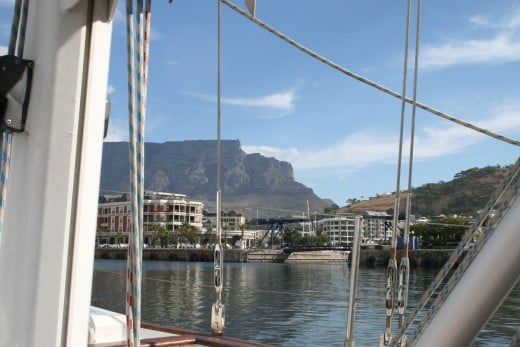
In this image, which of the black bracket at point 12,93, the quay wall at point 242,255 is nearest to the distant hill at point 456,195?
the quay wall at point 242,255

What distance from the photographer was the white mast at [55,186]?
153 centimetres

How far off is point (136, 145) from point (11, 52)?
A: 1.59 feet

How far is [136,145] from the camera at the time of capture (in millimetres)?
1600

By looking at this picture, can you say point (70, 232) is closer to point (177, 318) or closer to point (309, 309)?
point (177, 318)

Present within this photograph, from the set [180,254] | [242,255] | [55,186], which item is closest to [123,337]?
[55,186]

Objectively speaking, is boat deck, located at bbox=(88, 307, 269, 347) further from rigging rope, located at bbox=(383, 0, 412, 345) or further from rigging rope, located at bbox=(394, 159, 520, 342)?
rigging rope, located at bbox=(394, 159, 520, 342)

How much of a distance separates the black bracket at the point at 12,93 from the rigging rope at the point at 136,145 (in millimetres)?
308

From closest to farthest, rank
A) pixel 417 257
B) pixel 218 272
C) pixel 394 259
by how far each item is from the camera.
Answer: pixel 394 259, pixel 218 272, pixel 417 257

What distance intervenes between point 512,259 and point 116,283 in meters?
28.1

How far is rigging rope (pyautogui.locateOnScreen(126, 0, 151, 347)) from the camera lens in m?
1.59

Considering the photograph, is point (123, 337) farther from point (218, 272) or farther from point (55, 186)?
point (55, 186)

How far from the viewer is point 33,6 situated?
160cm

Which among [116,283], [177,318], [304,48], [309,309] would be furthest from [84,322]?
[116,283]

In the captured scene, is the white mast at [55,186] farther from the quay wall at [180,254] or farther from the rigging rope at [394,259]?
the quay wall at [180,254]
